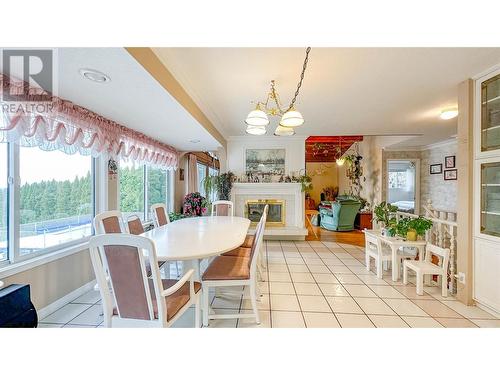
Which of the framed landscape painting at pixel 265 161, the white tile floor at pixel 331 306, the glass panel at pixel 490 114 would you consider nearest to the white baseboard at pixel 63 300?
the white tile floor at pixel 331 306

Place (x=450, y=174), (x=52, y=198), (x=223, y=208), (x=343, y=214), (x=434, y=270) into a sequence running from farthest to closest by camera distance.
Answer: (x=343, y=214) < (x=450, y=174) < (x=223, y=208) < (x=434, y=270) < (x=52, y=198)

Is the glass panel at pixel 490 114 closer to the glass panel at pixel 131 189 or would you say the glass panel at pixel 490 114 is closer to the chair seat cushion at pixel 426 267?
the chair seat cushion at pixel 426 267

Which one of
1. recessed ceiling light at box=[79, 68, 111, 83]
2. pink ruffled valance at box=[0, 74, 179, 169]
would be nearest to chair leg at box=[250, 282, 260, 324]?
recessed ceiling light at box=[79, 68, 111, 83]

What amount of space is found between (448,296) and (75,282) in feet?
13.6

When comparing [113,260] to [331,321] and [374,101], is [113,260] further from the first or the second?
[374,101]

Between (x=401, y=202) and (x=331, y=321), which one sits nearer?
(x=331, y=321)

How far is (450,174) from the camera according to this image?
534cm

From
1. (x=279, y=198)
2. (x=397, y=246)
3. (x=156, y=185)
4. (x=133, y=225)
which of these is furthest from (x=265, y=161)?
(x=133, y=225)

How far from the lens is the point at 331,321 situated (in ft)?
6.93

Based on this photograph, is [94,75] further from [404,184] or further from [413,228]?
[404,184]

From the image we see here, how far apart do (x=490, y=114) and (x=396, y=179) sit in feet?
16.1

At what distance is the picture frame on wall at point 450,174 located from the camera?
205 inches

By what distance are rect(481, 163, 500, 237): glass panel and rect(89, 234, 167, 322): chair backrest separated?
9.80 ft
